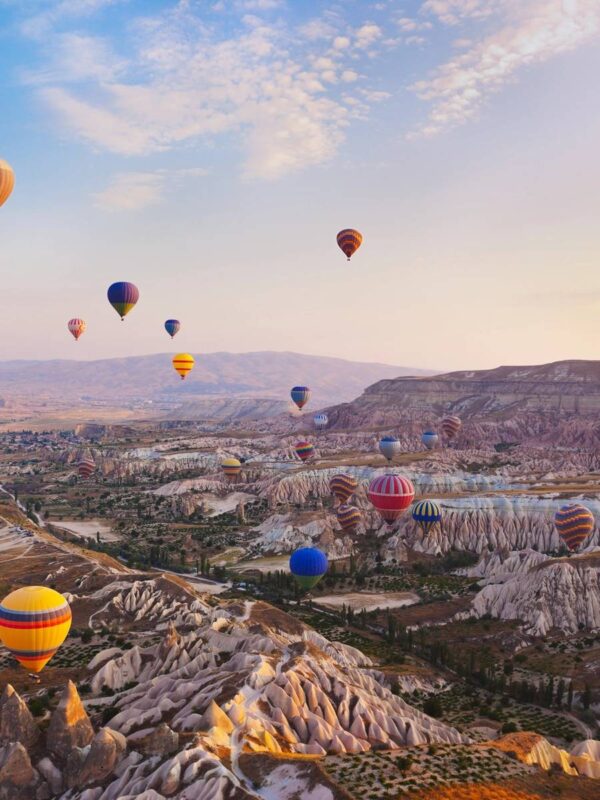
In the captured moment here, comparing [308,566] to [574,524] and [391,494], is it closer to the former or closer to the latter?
[391,494]

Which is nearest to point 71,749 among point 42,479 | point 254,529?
point 254,529

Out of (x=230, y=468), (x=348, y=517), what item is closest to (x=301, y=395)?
(x=230, y=468)

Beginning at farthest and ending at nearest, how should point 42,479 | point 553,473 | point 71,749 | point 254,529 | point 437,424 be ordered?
point 437,424, point 42,479, point 553,473, point 254,529, point 71,749

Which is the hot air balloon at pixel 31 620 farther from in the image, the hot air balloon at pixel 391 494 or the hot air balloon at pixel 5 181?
the hot air balloon at pixel 391 494

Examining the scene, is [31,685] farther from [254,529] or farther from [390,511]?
[254,529]

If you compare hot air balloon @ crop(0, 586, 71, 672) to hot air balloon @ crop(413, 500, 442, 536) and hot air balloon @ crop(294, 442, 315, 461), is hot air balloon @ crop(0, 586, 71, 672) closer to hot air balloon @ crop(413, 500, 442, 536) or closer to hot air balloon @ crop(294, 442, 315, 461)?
hot air balloon @ crop(413, 500, 442, 536)
